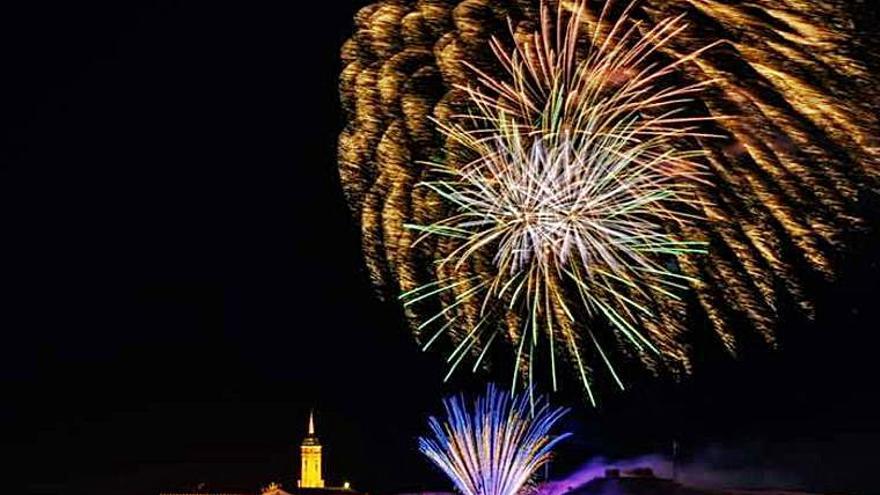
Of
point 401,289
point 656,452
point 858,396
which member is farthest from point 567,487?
point 401,289

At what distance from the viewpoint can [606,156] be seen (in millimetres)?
17344

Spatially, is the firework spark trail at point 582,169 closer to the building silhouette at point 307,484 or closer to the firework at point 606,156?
the firework at point 606,156

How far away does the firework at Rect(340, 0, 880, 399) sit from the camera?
15.8m

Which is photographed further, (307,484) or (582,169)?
(307,484)

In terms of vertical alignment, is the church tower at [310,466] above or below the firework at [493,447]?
above

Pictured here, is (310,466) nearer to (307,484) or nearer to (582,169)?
(307,484)

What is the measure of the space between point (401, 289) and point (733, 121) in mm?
4545

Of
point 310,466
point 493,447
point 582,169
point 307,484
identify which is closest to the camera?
point 582,169

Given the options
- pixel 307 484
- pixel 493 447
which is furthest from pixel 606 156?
pixel 307 484

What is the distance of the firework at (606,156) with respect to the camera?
1581 cm

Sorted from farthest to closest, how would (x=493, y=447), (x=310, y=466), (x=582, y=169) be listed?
1. (x=310, y=466)
2. (x=493, y=447)
3. (x=582, y=169)

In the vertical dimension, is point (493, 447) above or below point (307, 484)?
below

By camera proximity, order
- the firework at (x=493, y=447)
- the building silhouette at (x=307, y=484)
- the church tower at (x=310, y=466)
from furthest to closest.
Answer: the church tower at (x=310, y=466) < the building silhouette at (x=307, y=484) < the firework at (x=493, y=447)

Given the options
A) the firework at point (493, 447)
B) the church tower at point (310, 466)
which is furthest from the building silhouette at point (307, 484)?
the firework at point (493, 447)
